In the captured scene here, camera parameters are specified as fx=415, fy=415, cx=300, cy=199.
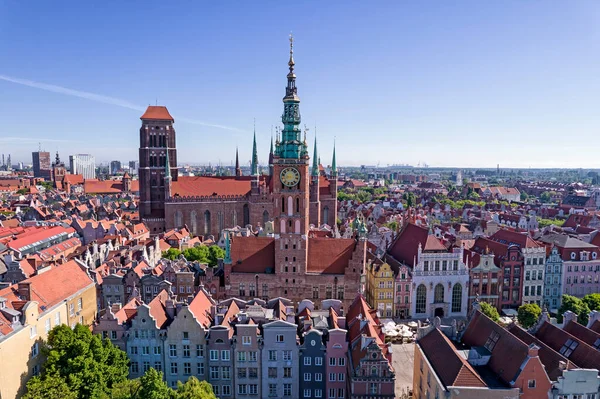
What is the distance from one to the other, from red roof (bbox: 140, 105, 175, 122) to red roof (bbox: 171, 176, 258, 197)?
745 inches

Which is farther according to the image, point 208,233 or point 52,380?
point 208,233

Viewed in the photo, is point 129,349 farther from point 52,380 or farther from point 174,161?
point 174,161

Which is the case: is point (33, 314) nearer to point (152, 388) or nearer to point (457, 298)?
point (152, 388)

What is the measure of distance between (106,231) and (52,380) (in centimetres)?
7878

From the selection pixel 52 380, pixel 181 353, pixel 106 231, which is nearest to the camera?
pixel 52 380

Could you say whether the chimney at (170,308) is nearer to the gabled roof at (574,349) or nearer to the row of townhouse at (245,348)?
the row of townhouse at (245,348)

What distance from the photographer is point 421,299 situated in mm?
78688

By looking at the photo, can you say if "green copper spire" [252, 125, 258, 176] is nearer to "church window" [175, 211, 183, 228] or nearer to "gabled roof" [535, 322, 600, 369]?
"church window" [175, 211, 183, 228]

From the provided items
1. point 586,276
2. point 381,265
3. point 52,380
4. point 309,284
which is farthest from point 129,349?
point 586,276

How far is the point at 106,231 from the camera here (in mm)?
116000

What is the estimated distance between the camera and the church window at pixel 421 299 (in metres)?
78.4

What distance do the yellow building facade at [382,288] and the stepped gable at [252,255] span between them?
20547 millimetres

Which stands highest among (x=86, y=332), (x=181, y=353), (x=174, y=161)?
(x=174, y=161)

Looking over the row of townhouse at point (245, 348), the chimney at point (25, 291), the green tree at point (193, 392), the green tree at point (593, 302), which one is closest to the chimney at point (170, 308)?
the row of townhouse at point (245, 348)
